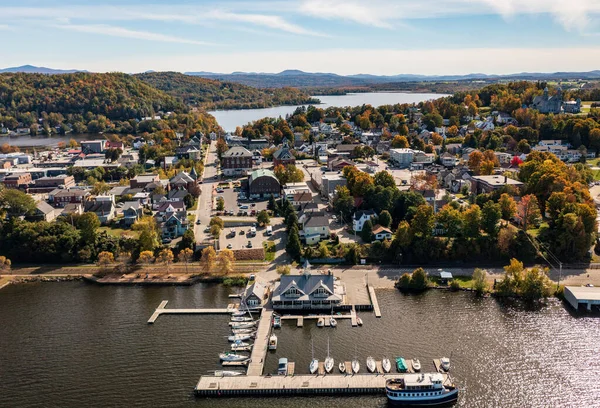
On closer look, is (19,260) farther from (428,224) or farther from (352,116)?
(352,116)

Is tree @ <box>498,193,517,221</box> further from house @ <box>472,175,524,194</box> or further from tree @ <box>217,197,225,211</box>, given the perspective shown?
tree @ <box>217,197,225,211</box>

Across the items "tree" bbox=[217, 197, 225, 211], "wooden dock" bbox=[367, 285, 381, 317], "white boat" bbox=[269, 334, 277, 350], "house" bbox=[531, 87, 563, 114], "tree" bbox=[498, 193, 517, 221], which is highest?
"house" bbox=[531, 87, 563, 114]

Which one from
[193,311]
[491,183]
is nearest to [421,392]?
[193,311]

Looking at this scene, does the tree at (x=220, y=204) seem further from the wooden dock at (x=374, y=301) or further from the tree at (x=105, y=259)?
the wooden dock at (x=374, y=301)

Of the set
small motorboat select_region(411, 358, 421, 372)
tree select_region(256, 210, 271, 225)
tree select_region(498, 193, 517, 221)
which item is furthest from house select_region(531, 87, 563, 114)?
small motorboat select_region(411, 358, 421, 372)

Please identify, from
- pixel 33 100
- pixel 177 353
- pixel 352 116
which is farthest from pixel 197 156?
pixel 33 100

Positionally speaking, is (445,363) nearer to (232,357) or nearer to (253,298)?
(232,357)
